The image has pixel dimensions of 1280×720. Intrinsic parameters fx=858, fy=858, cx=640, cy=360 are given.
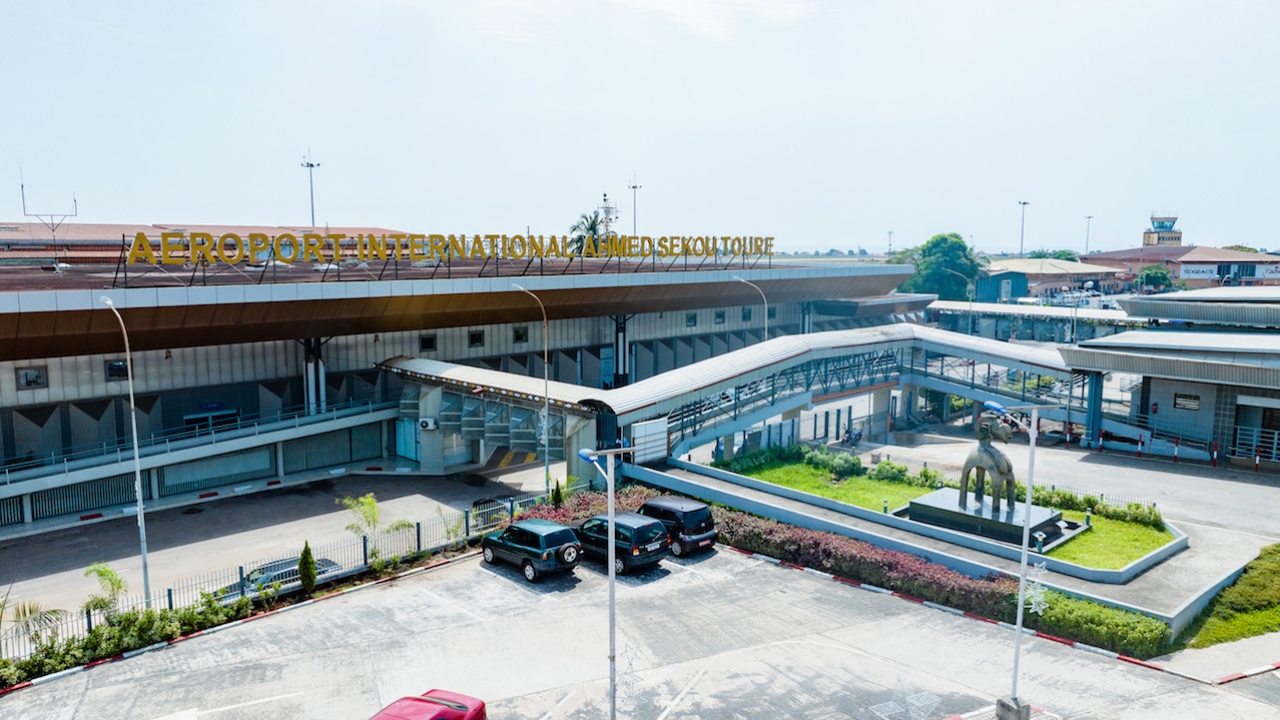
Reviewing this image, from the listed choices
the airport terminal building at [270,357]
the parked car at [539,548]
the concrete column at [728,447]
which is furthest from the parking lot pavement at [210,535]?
the concrete column at [728,447]

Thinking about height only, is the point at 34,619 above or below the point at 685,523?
below

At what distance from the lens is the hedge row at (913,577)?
24891 millimetres

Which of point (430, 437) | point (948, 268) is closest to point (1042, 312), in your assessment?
point (948, 268)

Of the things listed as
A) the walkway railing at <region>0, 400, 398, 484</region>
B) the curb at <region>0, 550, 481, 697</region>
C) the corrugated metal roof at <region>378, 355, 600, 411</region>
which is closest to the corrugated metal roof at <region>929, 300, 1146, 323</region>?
the corrugated metal roof at <region>378, 355, 600, 411</region>

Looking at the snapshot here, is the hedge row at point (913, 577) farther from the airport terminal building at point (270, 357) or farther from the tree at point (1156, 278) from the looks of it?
the tree at point (1156, 278)

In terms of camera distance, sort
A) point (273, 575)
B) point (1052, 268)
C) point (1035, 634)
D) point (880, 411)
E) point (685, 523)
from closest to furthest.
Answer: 1. point (1035, 634)
2. point (273, 575)
3. point (685, 523)
4. point (880, 411)
5. point (1052, 268)

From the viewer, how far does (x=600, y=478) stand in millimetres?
40719

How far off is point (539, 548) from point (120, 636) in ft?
42.3

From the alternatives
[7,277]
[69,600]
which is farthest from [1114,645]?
[7,277]

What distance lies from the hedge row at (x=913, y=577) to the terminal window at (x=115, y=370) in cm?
2494

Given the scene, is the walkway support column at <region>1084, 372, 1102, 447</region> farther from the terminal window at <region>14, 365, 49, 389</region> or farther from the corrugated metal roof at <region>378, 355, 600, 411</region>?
the terminal window at <region>14, 365, 49, 389</region>

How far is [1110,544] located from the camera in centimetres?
3266

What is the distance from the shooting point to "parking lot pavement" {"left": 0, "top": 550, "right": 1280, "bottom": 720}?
21.7 meters

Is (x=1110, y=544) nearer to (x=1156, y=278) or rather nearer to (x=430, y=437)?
(x=430, y=437)
